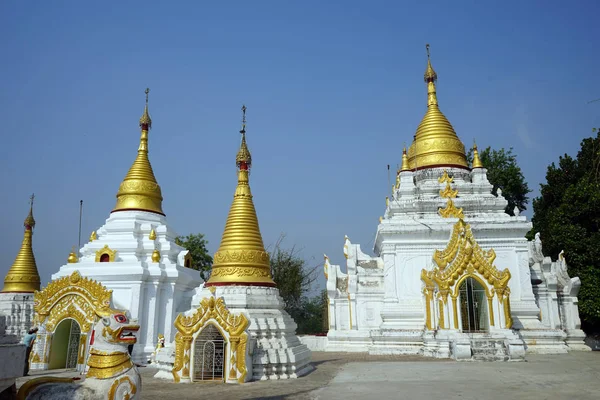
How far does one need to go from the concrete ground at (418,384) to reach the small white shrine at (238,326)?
50 cm

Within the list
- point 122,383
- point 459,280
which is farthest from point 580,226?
point 122,383

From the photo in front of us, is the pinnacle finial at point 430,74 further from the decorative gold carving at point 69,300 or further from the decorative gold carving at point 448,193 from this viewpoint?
the decorative gold carving at point 69,300

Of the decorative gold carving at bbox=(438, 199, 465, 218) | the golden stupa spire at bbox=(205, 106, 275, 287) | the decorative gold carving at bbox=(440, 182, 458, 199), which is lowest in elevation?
the golden stupa spire at bbox=(205, 106, 275, 287)

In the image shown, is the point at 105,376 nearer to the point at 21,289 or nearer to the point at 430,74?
the point at 21,289

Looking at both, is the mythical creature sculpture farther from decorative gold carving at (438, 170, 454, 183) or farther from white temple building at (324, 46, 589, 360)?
decorative gold carving at (438, 170, 454, 183)

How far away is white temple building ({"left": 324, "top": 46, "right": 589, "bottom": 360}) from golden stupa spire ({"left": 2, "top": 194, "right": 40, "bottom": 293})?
48.6ft

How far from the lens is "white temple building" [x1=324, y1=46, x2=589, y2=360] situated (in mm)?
17281

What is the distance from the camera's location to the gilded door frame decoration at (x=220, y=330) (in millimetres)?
11016

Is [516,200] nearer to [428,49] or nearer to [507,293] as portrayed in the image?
[428,49]

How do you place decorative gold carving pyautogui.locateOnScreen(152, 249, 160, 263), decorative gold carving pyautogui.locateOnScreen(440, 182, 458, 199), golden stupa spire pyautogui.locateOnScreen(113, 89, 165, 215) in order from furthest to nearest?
decorative gold carving pyautogui.locateOnScreen(440, 182, 458, 199)
golden stupa spire pyautogui.locateOnScreen(113, 89, 165, 215)
decorative gold carving pyautogui.locateOnScreen(152, 249, 160, 263)

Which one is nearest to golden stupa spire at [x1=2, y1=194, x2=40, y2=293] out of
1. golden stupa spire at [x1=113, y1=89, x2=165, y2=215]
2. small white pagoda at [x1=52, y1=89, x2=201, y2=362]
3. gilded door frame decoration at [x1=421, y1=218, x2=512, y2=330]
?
small white pagoda at [x1=52, y1=89, x2=201, y2=362]

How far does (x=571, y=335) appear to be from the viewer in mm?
20688

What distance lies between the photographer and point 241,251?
1336 cm

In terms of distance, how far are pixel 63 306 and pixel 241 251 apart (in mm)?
7779
